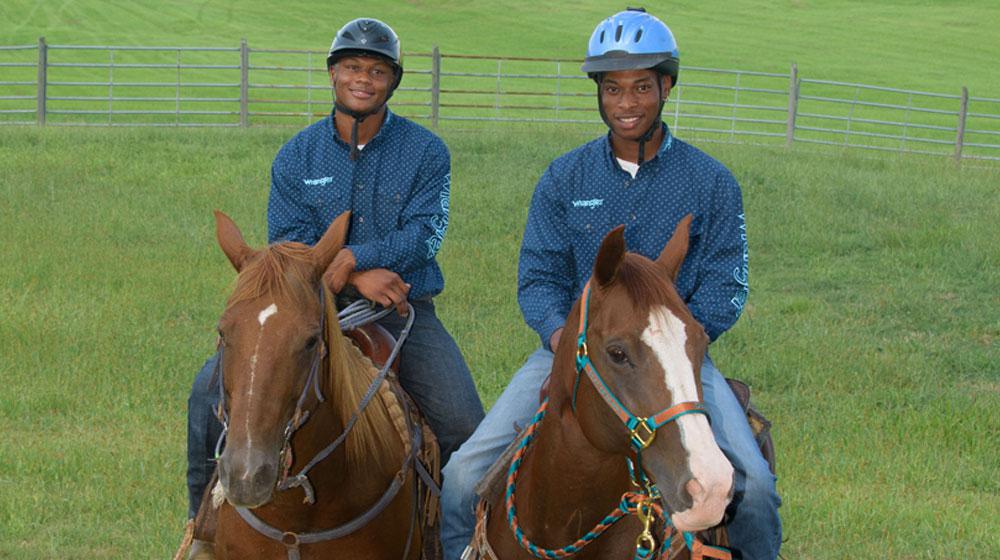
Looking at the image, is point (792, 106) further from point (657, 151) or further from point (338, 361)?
point (338, 361)

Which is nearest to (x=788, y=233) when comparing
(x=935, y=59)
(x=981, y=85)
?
(x=981, y=85)

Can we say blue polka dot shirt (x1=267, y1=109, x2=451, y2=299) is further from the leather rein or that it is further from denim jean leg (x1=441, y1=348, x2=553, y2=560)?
denim jean leg (x1=441, y1=348, x2=553, y2=560)

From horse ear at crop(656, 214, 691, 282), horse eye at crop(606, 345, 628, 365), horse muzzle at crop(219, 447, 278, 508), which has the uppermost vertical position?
horse ear at crop(656, 214, 691, 282)

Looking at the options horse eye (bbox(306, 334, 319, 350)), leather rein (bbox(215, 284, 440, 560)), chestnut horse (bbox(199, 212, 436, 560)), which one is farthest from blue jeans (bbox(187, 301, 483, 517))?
horse eye (bbox(306, 334, 319, 350))

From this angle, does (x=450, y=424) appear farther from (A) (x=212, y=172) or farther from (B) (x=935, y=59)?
(B) (x=935, y=59)

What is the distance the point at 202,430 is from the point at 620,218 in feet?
6.93

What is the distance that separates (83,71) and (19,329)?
30616 millimetres

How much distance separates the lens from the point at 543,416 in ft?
15.3

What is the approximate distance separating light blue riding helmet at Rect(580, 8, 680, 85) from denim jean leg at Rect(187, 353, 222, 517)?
2065mm

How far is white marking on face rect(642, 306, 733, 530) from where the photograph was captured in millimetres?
3619

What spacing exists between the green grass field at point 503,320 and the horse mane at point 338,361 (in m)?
0.42

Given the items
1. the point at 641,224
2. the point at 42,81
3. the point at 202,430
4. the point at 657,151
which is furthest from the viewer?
the point at 42,81

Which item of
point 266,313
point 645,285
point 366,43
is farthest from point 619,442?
point 366,43

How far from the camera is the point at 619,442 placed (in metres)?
4.07
